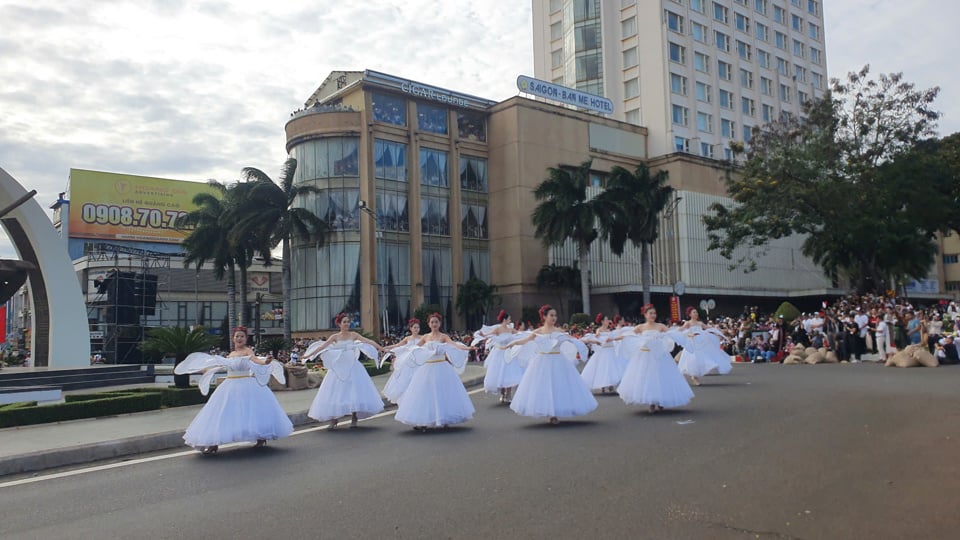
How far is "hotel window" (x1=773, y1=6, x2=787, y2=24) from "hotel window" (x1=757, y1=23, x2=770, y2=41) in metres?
2.24

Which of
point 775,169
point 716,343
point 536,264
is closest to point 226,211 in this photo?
point 536,264

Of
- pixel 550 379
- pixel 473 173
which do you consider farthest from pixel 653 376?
pixel 473 173

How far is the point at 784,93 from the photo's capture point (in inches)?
3157

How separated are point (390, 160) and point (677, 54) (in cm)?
2989

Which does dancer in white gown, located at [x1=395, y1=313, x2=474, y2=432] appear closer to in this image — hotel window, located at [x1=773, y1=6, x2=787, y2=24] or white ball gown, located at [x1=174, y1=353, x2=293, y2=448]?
white ball gown, located at [x1=174, y1=353, x2=293, y2=448]

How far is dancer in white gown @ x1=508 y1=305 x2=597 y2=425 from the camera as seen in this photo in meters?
11.5

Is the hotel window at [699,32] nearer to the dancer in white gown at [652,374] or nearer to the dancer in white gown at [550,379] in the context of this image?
the dancer in white gown at [652,374]

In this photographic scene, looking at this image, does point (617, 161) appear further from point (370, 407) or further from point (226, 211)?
point (370, 407)

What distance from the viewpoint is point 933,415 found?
10.5m

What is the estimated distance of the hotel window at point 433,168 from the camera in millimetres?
55312

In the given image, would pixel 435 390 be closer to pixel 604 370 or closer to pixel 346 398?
pixel 346 398

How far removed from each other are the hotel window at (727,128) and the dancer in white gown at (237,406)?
6795 centimetres

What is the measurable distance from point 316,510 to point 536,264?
5077 centimetres

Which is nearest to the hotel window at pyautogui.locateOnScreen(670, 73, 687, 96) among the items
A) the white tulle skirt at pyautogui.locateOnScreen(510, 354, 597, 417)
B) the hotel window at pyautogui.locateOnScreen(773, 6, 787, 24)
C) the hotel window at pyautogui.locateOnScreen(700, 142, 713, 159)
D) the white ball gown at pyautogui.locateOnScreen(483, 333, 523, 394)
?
the hotel window at pyautogui.locateOnScreen(700, 142, 713, 159)
